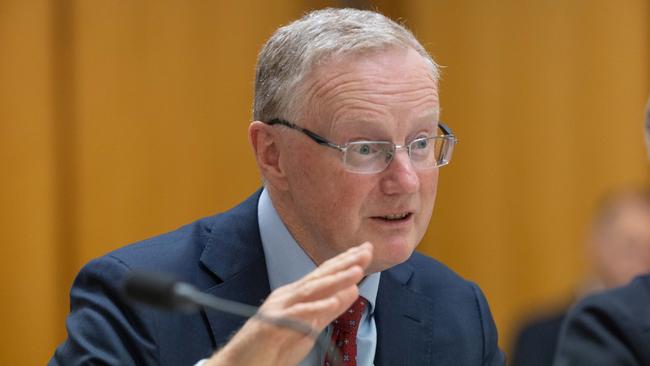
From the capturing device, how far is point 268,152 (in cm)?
235

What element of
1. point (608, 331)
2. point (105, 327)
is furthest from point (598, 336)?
point (105, 327)

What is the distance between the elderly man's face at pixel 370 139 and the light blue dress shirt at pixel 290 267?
0.33 feet

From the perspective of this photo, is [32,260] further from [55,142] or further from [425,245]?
[425,245]

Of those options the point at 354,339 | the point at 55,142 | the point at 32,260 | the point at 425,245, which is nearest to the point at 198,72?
the point at 55,142

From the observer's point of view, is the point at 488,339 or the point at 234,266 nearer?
the point at 234,266

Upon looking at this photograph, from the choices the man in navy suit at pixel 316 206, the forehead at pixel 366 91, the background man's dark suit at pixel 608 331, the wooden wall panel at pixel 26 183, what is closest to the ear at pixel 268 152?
the man in navy suit at pixel 316 206

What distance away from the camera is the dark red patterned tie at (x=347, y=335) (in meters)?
2.24

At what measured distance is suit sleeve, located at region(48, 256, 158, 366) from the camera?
83.6 inches

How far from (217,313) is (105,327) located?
0.74ft

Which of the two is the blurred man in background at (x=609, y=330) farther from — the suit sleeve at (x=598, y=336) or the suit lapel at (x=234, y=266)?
the suit lapel at (x=234, y=266)

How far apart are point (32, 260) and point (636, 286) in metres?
2.45

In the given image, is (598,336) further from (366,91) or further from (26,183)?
(26,183)

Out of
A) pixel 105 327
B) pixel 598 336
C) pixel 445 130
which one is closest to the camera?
pixel 598 336

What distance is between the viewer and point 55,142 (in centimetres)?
399
